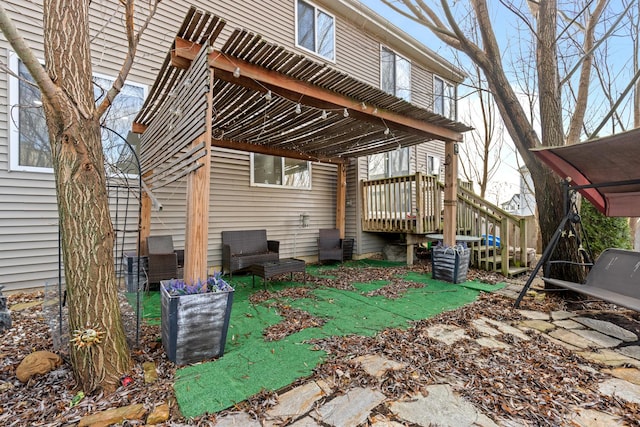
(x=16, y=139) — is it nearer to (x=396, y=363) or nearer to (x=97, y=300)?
(x=97, y=300)

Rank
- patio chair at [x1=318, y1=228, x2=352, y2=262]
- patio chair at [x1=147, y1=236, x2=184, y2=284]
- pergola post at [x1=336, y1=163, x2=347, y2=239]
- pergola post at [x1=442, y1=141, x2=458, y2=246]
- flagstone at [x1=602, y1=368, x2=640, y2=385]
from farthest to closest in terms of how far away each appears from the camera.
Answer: pergola post at [x1=336, y1=163, x2=347, y2=239]
patio chair at [x1=318, y1=228, x2=352, y2=262]
pergola post at [x1=442, y1=141, x2=458, y2=246]
patio chair at [x1=147, y1=236, x2=184, y2=284]
flagstone at [x1=602, y1=368, x2=640, y2=385]

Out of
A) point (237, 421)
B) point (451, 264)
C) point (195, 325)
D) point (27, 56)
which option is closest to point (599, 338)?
point (451, 264)

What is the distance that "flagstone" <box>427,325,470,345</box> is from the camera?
282cm

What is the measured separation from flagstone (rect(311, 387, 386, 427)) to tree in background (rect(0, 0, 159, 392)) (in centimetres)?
139

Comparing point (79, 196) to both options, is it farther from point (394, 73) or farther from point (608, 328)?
point (394, 73)

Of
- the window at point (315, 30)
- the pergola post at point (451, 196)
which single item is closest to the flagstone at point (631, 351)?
the pergola post at point (451, 196)

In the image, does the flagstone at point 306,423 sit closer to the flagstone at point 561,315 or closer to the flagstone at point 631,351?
the flagstone at point 631,351

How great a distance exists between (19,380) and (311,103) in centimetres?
358

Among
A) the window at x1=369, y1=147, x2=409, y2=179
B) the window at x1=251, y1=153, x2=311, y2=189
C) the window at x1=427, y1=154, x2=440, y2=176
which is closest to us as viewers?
the window at x1=251, y1=153, x2=311, y2=189

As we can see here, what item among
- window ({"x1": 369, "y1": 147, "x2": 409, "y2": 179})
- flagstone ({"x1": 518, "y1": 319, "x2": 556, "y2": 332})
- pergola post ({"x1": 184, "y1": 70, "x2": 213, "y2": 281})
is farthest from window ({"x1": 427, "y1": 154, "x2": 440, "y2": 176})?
pergola post ({"x1": 184, "y1": 70, "x2": 213, "y2": 281})

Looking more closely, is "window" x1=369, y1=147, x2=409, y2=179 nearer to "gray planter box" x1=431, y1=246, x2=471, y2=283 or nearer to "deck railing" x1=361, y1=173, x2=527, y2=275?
"deck railing" x1=361, y1=173, x2=527, y2=275

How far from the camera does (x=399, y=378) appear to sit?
2.13 metres

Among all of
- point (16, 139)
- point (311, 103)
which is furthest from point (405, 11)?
point (16, 139)

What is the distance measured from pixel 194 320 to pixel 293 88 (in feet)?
8.13
